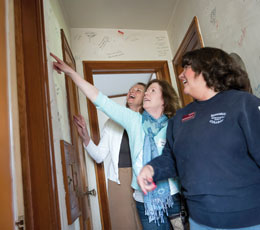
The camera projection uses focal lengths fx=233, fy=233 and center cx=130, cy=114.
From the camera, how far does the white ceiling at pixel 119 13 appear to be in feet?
7.12

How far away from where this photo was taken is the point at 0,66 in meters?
0.88

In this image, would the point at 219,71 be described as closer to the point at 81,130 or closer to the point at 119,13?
the point at 81,130

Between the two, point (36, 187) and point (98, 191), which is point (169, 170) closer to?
point (36, 187)

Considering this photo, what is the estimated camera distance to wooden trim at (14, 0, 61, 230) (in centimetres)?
91

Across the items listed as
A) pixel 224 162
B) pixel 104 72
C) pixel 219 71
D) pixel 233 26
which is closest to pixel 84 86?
pixel 219 71

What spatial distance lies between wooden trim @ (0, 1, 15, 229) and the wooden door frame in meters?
1.28

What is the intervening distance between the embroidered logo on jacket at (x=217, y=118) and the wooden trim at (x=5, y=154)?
747mm

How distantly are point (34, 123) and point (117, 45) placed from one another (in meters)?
1.72

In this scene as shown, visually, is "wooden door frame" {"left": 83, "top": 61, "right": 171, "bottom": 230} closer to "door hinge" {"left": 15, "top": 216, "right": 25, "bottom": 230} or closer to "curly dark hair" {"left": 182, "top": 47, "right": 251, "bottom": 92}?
"door hinge" {"left": 15, "top": 216, "right": 25, "bottom": 230}

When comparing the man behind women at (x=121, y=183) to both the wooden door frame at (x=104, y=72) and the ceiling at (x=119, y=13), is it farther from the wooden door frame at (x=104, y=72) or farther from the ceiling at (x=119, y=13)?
the ceiling at (x=119, y=13)

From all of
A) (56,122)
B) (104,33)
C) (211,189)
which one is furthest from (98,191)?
(104,33)

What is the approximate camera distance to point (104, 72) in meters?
2.46

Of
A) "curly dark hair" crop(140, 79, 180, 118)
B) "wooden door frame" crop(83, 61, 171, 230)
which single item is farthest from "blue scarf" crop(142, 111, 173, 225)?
"wooden door frame" crop(83, 61, 171, 230)

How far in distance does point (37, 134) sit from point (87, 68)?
58.3 inches
